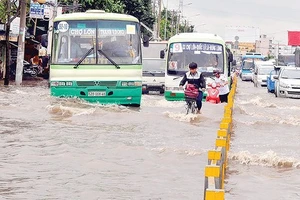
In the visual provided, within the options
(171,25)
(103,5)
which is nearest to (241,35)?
(171,25)

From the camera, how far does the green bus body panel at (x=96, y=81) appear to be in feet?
61.6

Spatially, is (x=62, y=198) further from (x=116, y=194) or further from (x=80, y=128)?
(x=80, y=128)

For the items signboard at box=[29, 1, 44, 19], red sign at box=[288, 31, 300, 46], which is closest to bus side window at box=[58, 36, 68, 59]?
signboard at box=[29, 1, 44, 19]

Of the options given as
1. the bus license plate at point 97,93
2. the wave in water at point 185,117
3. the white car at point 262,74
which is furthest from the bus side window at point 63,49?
the white car at point 262,74

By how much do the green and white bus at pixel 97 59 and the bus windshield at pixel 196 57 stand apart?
4521mm

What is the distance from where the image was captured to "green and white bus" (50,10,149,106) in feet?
61.7

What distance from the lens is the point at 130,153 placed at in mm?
11727

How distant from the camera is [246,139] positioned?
1455 centimetres

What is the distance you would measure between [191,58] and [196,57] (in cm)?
17

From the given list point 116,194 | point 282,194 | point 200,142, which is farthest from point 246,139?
point 116,194

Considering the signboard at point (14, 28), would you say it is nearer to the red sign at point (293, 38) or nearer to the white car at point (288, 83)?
the white car at point (288, 83)

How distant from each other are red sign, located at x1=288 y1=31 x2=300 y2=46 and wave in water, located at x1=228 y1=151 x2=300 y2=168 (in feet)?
267

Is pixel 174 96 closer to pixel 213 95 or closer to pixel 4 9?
pixel 213 95

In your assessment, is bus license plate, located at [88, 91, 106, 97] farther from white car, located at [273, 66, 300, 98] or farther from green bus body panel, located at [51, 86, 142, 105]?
white car, located at [273, 66, 300, 98]
